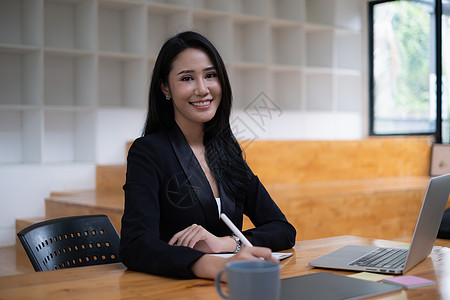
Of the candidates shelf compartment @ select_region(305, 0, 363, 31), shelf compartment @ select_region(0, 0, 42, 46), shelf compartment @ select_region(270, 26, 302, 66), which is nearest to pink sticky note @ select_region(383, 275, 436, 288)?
shelf compartment @ select_region(0, 0, 42, 46)

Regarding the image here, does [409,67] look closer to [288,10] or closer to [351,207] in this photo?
[288,10]

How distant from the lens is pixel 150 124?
162 centimetres

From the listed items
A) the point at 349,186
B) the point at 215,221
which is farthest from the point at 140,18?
the point at 215,221

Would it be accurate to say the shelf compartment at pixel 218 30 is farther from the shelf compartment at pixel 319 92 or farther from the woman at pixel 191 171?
the woman at pixel 191 171

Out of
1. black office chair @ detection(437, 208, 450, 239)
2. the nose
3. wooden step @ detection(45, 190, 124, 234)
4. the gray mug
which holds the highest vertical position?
the nose

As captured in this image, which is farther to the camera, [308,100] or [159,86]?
[308,100]

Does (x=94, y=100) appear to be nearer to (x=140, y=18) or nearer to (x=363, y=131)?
(x=140, y=18)

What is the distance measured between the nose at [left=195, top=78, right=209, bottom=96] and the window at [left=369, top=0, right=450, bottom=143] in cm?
389

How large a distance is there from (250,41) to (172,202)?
364 cm

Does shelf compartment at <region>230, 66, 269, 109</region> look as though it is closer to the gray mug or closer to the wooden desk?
the wooden desk

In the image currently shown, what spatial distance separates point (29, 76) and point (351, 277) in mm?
3230

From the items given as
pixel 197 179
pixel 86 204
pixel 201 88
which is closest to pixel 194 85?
pixel 201 88

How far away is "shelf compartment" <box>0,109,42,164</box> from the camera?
3783 mm

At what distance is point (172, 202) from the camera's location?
58.6 inches
